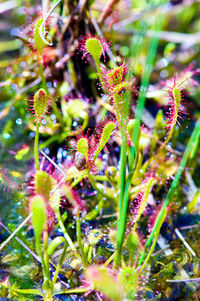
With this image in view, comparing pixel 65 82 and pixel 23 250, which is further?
pixel 65 82

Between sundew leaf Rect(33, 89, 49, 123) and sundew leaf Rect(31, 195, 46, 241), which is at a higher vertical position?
sundew leaf Rect(33, 89, 49, 123)

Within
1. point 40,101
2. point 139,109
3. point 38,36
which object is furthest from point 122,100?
point 38,36

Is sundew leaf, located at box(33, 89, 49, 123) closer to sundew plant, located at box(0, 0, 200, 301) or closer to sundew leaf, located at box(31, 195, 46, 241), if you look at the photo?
sundew plant, located at box(0, 0, 200, 301)

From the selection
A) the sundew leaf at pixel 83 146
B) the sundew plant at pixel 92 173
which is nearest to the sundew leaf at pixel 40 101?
the sundew plant at pixel 92 173

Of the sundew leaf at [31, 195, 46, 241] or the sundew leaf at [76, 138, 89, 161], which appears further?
the sundew leaf at [76, 138, 89, 161]

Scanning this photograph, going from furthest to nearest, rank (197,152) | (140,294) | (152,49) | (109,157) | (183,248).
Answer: (197,152)
(109,157)
(183,248)
(140,294)
(152,49)

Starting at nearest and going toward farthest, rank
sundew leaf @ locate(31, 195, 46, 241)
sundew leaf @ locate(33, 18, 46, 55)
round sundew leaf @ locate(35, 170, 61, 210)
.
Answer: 1. sundew leaf @ locate(31, 195, 46, 241)
2. round sundew leaf @ locate(35, 170, 61, 210)
3. sundew leaf @ locate(33, 18, 46, 55)

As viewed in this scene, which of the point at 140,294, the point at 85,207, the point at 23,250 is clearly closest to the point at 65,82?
the point at 85,207

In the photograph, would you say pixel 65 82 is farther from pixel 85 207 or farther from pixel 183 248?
pixel 183 248

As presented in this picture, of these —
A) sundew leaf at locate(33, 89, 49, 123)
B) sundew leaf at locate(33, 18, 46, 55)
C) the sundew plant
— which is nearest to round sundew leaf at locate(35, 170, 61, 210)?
the sundew plant
